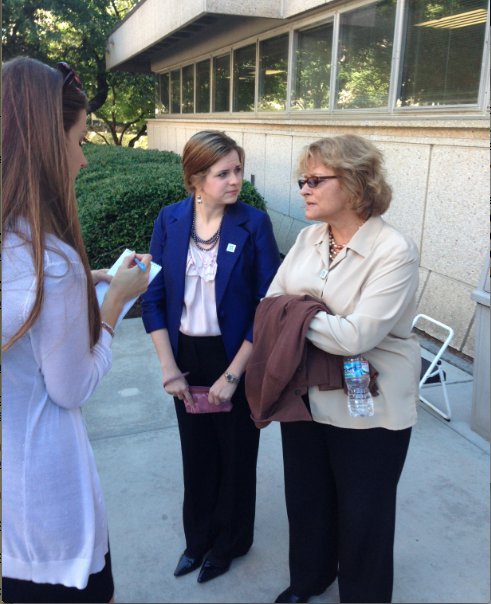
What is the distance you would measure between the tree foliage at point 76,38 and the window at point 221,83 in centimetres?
566

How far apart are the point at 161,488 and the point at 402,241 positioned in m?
2.12

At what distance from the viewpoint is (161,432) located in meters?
3.89

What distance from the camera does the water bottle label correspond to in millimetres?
1945

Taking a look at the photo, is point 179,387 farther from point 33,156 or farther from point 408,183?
point 408,183

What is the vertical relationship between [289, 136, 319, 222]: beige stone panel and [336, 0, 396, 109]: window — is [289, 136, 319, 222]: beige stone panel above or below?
below

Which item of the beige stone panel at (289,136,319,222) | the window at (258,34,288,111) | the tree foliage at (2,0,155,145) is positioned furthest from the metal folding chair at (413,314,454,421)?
the tree foliage at (2,0,155,145)

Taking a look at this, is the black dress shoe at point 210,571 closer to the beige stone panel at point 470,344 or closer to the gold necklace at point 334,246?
the gold necklace at point 334,246

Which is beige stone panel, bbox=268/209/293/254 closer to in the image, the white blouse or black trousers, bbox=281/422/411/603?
the white blouse

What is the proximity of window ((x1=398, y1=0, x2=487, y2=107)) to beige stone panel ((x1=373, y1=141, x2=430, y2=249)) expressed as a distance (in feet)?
1.61

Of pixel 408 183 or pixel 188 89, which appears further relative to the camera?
pixel 188 89

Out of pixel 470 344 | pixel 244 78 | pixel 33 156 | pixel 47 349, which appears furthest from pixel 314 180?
pixel 244 78

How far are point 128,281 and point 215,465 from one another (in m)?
1.24

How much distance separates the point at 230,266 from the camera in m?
2.34

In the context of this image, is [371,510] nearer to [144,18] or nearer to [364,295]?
[364,295]
